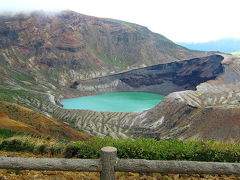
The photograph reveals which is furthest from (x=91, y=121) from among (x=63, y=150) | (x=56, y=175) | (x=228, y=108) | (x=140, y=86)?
(x=140, y=86)

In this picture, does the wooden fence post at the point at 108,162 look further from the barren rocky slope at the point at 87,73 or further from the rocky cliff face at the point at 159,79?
the rocky cliff face at the point at 159,79

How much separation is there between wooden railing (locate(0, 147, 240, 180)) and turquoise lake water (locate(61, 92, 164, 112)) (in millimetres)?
101408

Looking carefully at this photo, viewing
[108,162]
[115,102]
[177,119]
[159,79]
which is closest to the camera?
[108,162]

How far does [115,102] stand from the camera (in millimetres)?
130375

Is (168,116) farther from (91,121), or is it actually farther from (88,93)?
(88,93)

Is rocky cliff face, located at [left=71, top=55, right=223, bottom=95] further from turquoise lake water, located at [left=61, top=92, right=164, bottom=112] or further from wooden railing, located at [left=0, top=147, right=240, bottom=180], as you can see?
wooden railing, located at [left=0, top=147, right=240, bottom=180]

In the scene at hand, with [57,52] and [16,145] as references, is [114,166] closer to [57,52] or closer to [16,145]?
[16,145]

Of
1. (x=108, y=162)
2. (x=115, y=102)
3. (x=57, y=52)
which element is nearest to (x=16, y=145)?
(x=108, y=162)

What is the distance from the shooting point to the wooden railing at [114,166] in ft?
23.4

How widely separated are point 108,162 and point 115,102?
12339 cm

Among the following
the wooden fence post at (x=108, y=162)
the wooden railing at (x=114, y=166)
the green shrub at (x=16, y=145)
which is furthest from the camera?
the green shrub at (x=16, y=145)

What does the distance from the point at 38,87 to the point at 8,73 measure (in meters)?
16.5

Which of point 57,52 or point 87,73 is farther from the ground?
point 57,52

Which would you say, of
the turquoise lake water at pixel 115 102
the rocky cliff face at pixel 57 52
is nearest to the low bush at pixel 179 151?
the turquoise lake water at pixel 115 102
